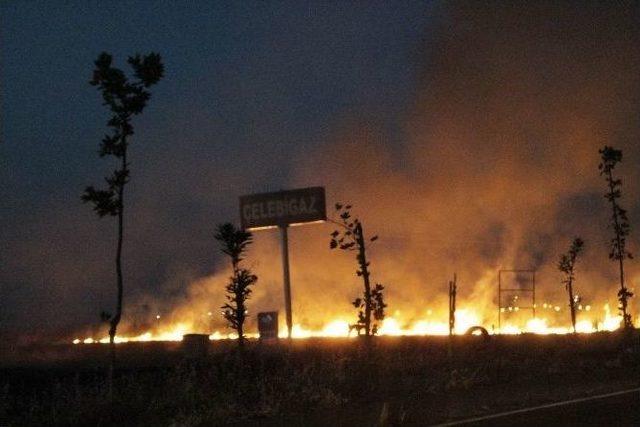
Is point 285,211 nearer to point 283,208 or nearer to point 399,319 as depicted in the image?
point 283,208

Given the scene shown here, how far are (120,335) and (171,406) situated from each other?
125ft

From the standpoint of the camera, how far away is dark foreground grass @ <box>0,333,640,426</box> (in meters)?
13.1

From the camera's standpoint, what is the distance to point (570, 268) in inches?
1524

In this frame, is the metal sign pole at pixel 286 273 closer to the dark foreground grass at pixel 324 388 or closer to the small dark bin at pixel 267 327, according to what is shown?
the dark foreground grass at pixel 324 388

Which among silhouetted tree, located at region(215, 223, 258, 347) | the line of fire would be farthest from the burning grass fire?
silhouetted tree, located at region(215, 223, 258, 347)

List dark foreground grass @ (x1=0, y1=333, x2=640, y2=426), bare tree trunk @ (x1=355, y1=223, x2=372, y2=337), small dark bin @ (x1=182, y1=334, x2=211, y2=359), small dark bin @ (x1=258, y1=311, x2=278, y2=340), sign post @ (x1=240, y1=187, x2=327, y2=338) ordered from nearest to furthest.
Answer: dark foreground grass @ (x1=0, y1=333, x2=640, y2=426)
bare tree trunk @ (x1=355, y1=223, x2=372, y2=337)
small dark bin @ (x1=258, y1=311, x2=278, y2=340)
small dark bin @ (x1=182, y1=334, x2=211, y2=359)
sign post @ (x1=240, y1=187, x2=327, y2=338)

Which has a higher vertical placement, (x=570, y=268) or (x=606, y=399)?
(x=570, y=268)

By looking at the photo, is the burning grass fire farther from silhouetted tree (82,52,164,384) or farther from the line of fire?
silhouetted tree (82,52,164,384)

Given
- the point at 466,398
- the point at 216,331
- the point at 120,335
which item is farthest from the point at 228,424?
the point at 120,335

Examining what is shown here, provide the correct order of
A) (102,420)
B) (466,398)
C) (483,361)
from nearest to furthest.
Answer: (102,420) < (466,398) < (483,361)

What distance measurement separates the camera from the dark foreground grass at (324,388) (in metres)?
13.1

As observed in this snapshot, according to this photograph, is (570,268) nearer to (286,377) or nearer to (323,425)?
(286,377)

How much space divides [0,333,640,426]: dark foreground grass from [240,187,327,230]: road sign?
518 centimetres

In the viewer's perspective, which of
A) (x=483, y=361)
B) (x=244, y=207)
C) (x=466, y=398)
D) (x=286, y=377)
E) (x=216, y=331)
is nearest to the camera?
(x=466, y=398)
